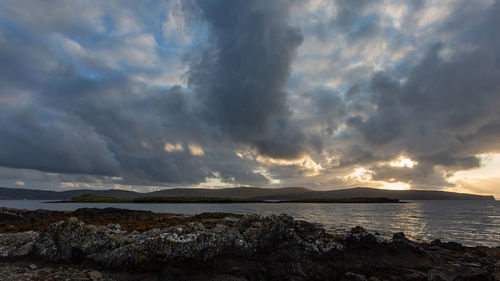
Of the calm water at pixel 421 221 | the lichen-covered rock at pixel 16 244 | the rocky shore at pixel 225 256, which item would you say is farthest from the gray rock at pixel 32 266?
the calm water at pixel 421 221

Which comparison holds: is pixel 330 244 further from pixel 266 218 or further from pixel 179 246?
pixel 179 246

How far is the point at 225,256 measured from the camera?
14.3 m

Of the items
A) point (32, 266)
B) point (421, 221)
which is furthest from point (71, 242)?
point (421, 221)

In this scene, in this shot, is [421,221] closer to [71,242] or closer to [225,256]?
[225,256]

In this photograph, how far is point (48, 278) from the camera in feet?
38.4

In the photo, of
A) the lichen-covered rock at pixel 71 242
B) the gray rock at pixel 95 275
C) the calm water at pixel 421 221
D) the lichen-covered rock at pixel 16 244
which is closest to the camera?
the gray rock at pixel 95 275

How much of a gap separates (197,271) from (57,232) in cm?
864

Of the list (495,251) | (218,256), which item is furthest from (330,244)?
(495,251)

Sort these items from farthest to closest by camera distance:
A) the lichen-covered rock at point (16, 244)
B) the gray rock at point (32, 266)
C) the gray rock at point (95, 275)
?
1. the lichen-covered rock at point (16, 244)
2. the gray rock at point (32, 266)
3. the gray rock at point (95, 275)

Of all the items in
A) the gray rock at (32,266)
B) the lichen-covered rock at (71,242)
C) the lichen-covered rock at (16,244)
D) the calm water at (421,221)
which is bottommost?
the calm water at (421,221)

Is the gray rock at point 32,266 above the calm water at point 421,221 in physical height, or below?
above

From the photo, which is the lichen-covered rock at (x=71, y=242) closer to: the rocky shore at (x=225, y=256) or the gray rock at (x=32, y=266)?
the rocky shore at (x=225, y=256)

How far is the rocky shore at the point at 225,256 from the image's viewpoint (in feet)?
42.6

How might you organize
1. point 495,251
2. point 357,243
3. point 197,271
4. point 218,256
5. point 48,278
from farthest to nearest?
point 495,251
point 357,243
point 218,256
point 197,271
point 48,278
